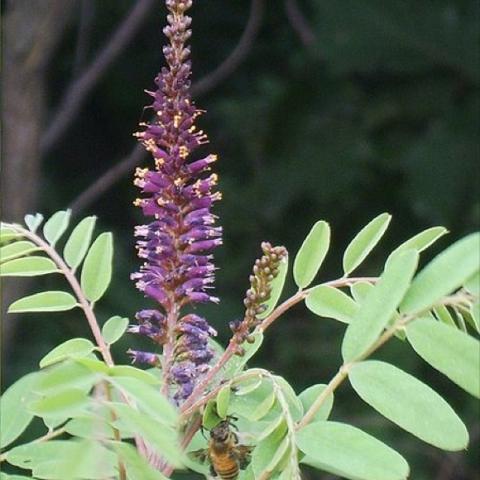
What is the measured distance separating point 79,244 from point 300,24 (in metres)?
1.35

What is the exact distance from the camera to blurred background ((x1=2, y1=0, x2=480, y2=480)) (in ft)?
6.00

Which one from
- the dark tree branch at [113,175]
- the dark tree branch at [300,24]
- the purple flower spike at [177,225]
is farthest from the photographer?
the dark tree branch at [300,24]

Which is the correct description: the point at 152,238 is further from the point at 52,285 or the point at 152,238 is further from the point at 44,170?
the point at 44,170

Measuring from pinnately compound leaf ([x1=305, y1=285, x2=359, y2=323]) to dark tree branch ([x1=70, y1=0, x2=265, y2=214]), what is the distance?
1086 mm

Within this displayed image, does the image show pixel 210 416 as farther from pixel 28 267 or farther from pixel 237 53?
pixel 237 53

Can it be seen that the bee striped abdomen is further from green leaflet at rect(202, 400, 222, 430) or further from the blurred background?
the blurred background

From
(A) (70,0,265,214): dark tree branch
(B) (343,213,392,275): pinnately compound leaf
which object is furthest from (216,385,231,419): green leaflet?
(A) (70,0,265,214): dark tree branch

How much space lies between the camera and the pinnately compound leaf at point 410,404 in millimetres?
420

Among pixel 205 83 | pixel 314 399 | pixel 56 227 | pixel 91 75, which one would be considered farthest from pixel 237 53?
pixel 314 399

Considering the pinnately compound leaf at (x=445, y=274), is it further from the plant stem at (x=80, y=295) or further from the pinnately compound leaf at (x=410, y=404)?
the plant stem at (x=80, y=295)

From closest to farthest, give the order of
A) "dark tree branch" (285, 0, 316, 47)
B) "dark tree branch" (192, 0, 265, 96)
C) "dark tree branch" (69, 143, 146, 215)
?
"dark tree branch" (69, 143, 146, 215) < "dark tree branch" (192, 0, 265, 96) < "dark tree branch" (285, 0, 316, 47)

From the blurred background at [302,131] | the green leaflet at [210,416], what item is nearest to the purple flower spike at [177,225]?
the green leaflet at [210,416]

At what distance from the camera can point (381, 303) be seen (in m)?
0.44

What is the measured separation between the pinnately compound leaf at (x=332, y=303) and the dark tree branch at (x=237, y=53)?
1.20 metres
